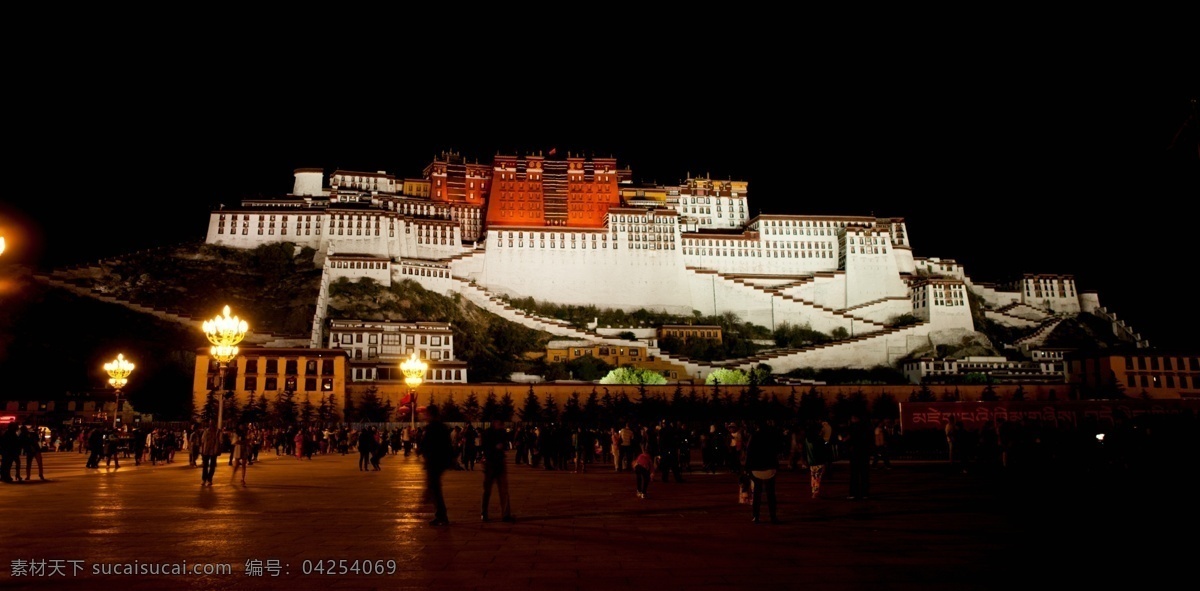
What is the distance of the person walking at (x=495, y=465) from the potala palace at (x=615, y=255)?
59518 millimetres

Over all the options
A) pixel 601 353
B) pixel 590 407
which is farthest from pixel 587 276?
pixel 590 407

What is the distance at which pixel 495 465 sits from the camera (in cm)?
978

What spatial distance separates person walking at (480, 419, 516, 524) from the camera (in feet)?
31.6

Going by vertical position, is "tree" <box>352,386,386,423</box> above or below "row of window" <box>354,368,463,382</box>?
below

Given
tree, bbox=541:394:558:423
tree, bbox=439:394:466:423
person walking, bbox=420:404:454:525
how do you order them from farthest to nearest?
tree, bbox=439:394:466:423 → tree, bbox=541:394:558:423 → person walking, bbox=420:404:454:525

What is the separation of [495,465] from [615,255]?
7248cm

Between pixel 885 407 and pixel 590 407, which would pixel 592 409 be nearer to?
pixel 590 407

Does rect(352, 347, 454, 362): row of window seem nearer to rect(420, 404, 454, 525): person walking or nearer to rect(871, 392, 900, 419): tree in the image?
rect(871, 392, 900, 419): tree

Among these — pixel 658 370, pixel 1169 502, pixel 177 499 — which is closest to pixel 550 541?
pixel 177 499

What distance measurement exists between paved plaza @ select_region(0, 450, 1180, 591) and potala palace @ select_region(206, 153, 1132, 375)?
56.1m

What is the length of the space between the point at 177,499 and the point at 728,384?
2036 inches

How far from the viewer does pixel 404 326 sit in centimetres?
6322

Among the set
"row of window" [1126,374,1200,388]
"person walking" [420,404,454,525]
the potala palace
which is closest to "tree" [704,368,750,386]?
the potala palace

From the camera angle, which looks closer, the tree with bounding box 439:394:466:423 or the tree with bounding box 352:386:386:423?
the tree with bounding box 352:386:386:423
